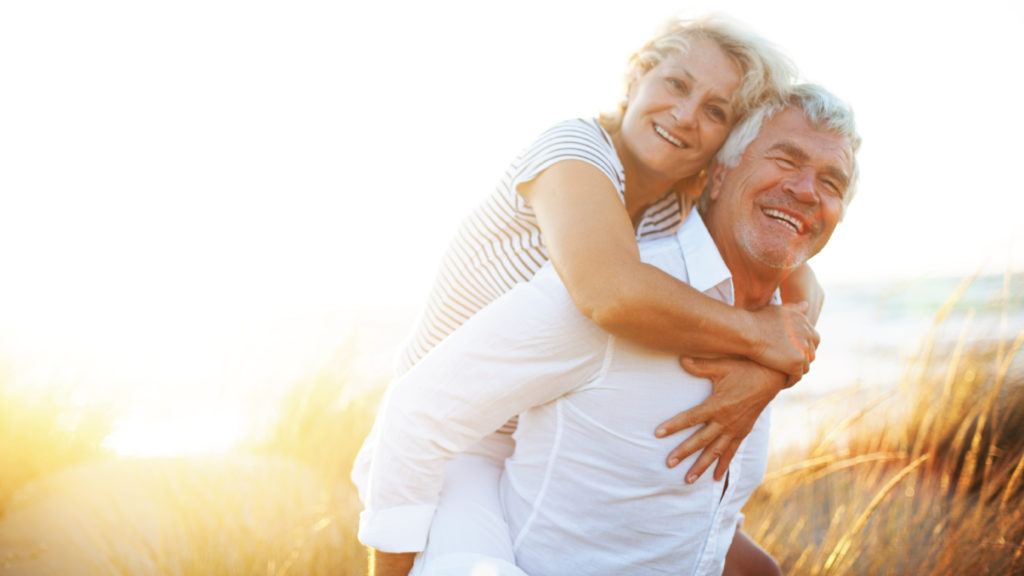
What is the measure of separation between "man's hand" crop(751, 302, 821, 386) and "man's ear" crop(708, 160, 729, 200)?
46cm

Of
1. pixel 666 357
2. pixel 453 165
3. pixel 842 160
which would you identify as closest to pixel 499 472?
pixel 666 357

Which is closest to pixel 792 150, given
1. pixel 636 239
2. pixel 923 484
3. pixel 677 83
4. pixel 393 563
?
pixel 677 83

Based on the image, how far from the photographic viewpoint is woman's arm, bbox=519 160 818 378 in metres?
1.51

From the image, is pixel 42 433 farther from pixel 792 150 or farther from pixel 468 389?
pixel 792 150

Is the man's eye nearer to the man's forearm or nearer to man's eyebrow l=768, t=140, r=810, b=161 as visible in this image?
man's eyebrow l=768, t=140, r=810, b=161

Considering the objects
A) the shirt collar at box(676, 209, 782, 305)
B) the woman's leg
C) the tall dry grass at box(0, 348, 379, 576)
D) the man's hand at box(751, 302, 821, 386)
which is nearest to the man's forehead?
the shirt collar at box(676, 209, 782, 305)

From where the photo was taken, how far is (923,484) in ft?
11.0

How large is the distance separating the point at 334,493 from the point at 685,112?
241cm

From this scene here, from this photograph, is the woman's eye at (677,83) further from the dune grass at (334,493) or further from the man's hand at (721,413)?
the dune grass at (334,493)

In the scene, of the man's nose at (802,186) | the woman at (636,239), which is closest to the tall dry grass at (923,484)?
the woman at (636,239)

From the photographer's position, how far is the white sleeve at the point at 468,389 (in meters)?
1.55

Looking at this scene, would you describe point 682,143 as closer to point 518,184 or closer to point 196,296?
point 518,184

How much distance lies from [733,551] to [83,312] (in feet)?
10.5

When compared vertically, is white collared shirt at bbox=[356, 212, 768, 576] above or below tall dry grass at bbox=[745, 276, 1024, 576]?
above
